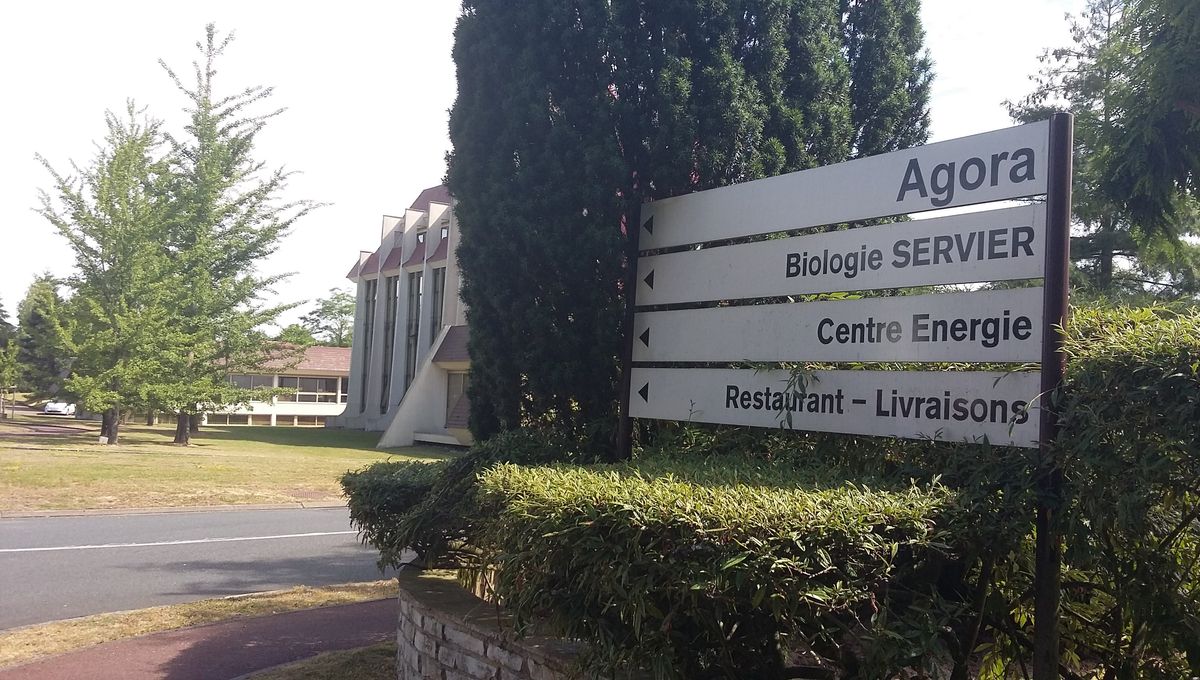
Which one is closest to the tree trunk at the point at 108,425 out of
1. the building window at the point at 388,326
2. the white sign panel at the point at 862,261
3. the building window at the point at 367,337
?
the building window at the point at 388,326

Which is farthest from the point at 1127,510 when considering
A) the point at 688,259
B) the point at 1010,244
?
the point at 688,259

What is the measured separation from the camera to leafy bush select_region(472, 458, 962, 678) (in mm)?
3045

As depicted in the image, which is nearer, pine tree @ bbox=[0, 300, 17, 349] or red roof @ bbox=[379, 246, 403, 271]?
red roof @ bbox=[379, 246, 403, 271]

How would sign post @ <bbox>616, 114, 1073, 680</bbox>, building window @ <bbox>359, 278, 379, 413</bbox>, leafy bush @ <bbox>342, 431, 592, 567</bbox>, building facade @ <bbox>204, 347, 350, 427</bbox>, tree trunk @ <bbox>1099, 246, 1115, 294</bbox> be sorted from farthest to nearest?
1. building facade @ <bbox>204, 347, 350, 427</bbox>
2. building window @ <bbox>359, 278, 379, 413</bbox>
3. tree trunk @ <bbox>1099, 246, 1115, 294</bbox>
4. leafy bush @ <bbox>342, 431, 592, 567</bbox>
5. sign post @ <bbox>616, 114, 1073, 680</bbox>

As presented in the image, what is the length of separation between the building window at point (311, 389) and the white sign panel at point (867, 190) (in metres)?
50.7

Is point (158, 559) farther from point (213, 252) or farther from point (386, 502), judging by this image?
point (213, 252)

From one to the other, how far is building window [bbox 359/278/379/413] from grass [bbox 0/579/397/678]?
36.0 meters

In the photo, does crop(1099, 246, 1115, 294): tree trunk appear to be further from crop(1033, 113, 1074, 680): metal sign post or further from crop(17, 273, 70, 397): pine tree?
crop(17, 273, 70, 397): pine tree

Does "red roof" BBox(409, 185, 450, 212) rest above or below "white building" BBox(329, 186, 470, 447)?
above

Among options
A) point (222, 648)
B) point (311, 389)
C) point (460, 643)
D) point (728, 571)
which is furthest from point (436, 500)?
point (311, 389)

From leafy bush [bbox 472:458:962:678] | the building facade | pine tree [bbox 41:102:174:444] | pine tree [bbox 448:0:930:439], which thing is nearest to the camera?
leafy bush [bbox 472:458:962:678]

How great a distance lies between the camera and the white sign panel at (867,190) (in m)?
3.93

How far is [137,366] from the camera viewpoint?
1056 inches

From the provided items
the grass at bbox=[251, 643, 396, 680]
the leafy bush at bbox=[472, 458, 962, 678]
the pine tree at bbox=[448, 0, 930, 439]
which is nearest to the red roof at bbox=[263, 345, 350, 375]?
the grass at bbox=[251, 643, 396, 680]
